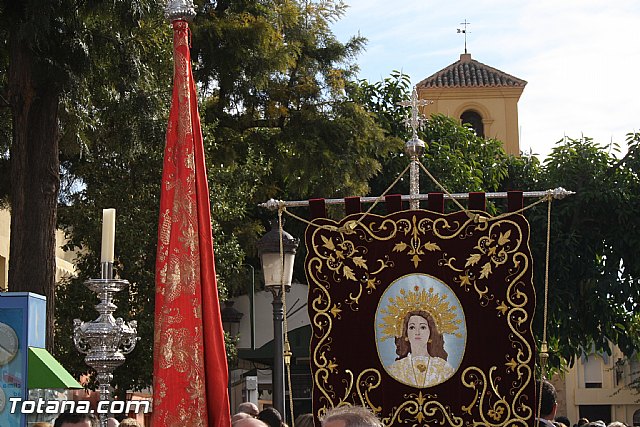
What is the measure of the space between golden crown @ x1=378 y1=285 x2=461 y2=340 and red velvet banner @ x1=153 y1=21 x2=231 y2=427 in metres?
3.17

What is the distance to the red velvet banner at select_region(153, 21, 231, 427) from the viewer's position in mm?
5898

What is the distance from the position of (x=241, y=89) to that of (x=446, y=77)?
87.2 ft

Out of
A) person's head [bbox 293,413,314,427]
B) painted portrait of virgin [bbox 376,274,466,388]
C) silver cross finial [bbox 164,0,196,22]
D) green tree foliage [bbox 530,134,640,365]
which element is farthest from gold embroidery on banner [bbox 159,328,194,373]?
green tree foliage [bbox 530,134,640,365]

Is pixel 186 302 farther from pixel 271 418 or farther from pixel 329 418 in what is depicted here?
pixel 271 418

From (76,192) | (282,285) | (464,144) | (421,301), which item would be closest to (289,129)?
(76,192)

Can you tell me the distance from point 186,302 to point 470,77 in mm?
41712

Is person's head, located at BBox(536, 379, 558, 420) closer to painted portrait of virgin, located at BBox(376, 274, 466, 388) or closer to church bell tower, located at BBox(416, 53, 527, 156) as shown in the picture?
painted portrait of virgin, located at BBox(376, 274, 466, 388)

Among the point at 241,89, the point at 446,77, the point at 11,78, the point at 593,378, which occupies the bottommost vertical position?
the point at 593,378

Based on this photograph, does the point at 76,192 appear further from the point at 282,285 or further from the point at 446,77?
the point at 446,77

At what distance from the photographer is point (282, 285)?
10.9 metres

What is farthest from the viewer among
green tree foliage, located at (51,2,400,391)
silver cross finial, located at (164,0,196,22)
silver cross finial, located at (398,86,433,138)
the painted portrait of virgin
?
green tree foliage, located at (51,2,400,391)

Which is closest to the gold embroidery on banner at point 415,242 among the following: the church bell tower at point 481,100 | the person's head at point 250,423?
the person's head at point 250,423

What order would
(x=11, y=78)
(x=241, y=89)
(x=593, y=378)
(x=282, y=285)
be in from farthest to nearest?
(x=593, y=378)
(x=241, y=89)
(x=11, y=78)
(x=282, y=285)

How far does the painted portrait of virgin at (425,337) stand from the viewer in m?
8.96
